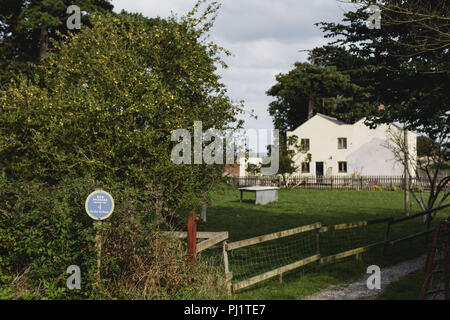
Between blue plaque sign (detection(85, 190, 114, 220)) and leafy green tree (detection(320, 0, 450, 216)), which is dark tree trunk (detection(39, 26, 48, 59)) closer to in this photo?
leafy green tree (detection(320, 0, 450, 216))

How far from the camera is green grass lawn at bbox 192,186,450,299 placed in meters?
8.38

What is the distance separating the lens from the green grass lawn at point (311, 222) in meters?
8.38

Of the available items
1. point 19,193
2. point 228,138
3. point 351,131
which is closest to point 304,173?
point 351,131

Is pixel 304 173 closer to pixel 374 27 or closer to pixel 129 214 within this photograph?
pixel 374 27

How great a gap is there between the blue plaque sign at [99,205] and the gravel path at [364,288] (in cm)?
382

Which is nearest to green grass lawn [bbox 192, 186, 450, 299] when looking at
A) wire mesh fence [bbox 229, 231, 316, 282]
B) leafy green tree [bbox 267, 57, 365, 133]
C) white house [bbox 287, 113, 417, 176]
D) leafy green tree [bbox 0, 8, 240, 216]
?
wire mesh fence [bbox 229, 231, 316, 282]

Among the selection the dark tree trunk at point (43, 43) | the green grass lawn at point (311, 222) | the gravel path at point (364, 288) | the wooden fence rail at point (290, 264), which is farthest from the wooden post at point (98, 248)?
the dark tree trunk at point (43, 43)

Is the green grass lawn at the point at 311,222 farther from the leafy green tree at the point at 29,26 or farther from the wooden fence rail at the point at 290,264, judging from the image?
the leafy green tree at the point at 29,26

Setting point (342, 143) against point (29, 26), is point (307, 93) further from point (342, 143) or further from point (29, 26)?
point (29, 26)

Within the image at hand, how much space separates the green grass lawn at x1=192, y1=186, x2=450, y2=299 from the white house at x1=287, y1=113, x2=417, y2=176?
17.2 m

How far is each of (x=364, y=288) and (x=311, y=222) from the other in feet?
28.7

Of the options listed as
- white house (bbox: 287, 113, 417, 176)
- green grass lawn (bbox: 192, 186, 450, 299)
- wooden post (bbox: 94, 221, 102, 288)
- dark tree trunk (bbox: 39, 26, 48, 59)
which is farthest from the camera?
white house (bbox: 287, 113, 417, 176)

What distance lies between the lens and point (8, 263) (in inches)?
266

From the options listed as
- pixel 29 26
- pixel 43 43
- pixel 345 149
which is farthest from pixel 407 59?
pixel 345 149
